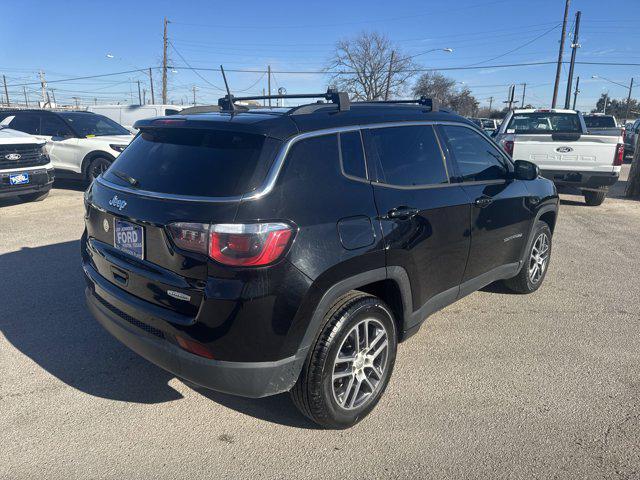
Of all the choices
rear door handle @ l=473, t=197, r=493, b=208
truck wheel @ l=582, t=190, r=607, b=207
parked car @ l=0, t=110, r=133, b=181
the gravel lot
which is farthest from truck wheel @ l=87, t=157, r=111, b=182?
truck wheel @ l=582, t=190, r=607, b=207

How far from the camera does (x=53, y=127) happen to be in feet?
34.6

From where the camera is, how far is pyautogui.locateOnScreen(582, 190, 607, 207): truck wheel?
1010 centimetres

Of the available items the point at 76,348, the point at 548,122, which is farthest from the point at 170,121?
the point at 548,122

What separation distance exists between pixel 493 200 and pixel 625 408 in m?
1.69

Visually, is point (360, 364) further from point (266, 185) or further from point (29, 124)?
point (29, 124)

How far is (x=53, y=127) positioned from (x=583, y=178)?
1079 cm

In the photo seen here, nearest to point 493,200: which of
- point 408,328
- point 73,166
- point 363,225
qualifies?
point 408,328

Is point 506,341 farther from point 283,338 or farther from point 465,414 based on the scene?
point 283,338

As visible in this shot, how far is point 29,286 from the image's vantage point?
4805 millimetres

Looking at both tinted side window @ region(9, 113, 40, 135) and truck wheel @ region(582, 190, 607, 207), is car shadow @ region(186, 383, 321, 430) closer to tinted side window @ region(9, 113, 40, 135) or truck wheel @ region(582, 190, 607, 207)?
truck wheel @ region(582, 190, 607, 207)

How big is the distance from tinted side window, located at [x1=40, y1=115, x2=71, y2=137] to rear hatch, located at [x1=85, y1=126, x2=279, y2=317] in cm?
874

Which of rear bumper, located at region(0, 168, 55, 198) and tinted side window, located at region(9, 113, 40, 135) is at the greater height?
tinted side window, located at region(9, 113, 40, 135)

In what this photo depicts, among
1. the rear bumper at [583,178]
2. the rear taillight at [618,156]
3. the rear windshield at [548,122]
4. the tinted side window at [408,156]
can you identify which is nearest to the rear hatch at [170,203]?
the tinted side window at [408,156]

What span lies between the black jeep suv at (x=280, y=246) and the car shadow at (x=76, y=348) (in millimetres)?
527
